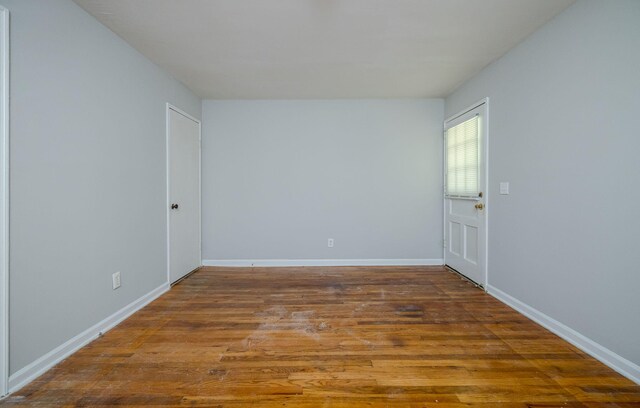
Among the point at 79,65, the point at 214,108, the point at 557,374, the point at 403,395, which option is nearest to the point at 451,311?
the point at 557,374

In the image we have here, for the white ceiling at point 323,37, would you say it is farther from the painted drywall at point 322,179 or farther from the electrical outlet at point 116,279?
the electrical outlet at point 116,279

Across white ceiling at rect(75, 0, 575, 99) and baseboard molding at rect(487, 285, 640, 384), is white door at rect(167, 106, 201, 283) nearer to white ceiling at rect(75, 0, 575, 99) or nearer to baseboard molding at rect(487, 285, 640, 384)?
white ceiling at rect(75, 0, 575, 99)

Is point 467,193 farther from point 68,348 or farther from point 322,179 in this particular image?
point 68,348

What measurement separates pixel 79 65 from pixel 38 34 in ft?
1.05

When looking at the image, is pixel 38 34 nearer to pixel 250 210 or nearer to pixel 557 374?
pixel 250 210

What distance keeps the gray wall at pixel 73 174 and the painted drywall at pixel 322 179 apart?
1.34m

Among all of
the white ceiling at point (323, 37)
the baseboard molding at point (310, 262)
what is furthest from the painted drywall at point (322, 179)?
the white ceiling at point (323, 37)

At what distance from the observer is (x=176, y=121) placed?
3520 mm

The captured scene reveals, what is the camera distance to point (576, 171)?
2098 mm

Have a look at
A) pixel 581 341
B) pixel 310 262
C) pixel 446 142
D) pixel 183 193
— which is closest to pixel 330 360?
pixel 581 341

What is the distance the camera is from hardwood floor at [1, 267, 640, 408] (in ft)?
5.15

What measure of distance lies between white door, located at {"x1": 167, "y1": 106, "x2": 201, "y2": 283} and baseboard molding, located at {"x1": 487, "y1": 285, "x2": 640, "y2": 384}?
380cm

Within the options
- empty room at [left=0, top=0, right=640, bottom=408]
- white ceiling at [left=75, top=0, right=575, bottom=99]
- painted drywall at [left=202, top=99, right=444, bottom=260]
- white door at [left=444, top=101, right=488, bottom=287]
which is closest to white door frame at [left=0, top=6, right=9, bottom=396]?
empty room at [left=0, top=0, right=640, bottom=408]

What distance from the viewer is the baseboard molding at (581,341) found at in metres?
1.72
